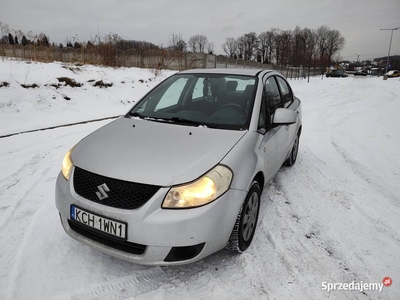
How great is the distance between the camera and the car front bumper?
1.85 metres

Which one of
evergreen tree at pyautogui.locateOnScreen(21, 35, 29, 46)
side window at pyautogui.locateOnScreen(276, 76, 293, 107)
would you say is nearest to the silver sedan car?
side window at pyautogui.locateOnScreen(276, 76, 293, 107)

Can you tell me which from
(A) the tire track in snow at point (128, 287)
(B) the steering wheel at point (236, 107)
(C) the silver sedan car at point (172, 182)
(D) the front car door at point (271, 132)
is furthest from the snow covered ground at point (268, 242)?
(B) the steering wheel at point (236, 107)

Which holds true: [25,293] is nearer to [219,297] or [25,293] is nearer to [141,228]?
[141,228]

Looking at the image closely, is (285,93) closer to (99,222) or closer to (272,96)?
(272,96)

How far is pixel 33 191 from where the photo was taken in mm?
3498

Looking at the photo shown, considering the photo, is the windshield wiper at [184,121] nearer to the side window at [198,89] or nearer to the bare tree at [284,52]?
the side window at [198,89]

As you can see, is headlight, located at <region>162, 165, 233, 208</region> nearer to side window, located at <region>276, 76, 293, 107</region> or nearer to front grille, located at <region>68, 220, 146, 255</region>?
front grille, located at <region>68, 220, 146, 255</region>

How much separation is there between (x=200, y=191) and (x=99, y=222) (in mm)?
762

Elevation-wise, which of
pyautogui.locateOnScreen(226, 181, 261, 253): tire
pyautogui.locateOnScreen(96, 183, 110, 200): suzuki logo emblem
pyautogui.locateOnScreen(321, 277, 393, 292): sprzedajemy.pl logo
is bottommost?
pyautogui.locateOnScreen(321, 277, 393, 292): sprzedajemy.pl logo

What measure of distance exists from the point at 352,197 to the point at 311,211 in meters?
0.79

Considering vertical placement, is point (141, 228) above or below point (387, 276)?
above

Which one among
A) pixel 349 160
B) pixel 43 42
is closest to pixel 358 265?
pixel 349 160

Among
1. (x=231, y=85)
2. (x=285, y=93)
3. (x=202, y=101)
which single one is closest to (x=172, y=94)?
(x=202, y=101)

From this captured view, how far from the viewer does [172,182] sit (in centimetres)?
193
